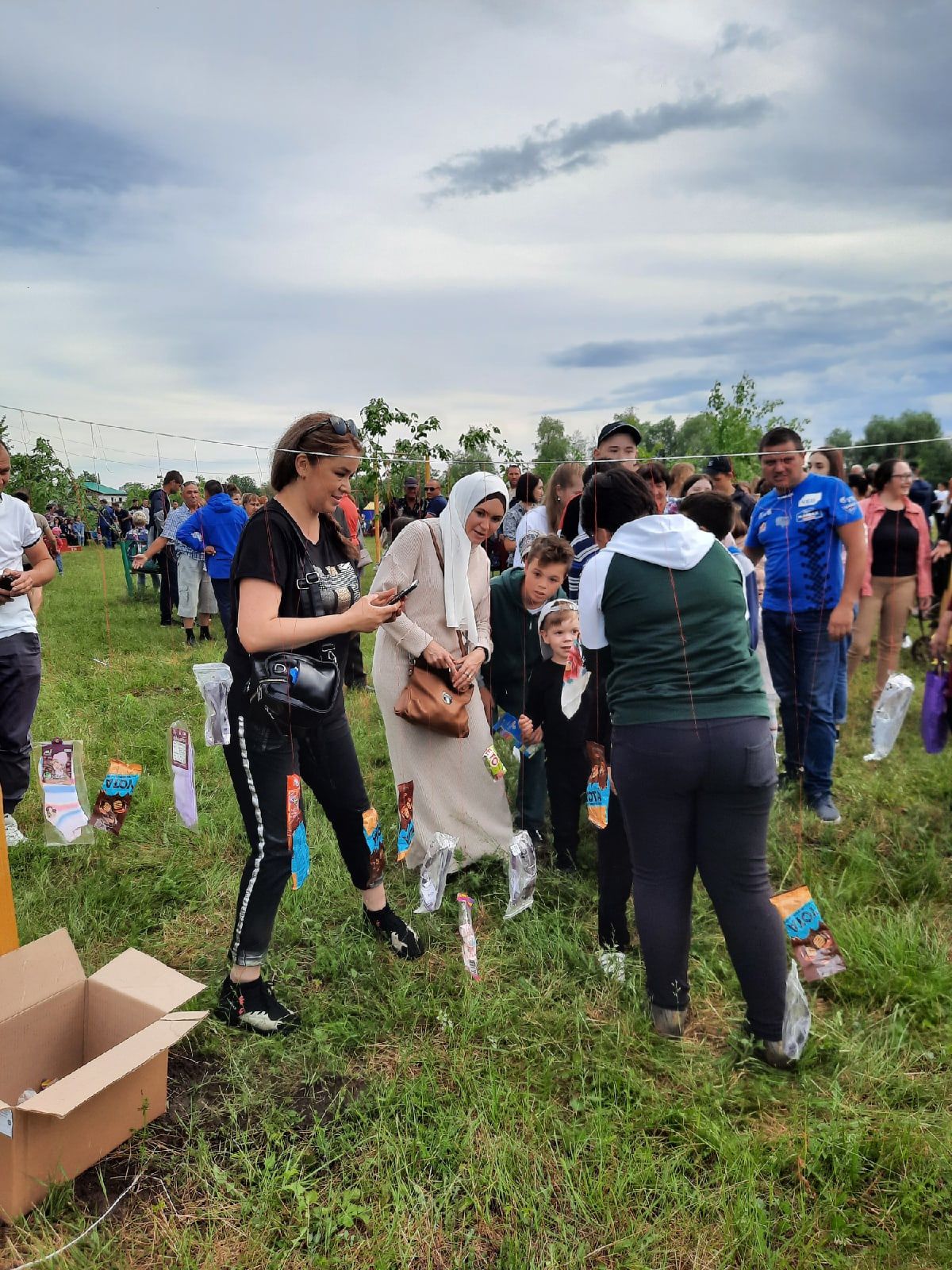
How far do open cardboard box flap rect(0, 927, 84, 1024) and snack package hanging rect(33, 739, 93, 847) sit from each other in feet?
4.75

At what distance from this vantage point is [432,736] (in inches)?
138

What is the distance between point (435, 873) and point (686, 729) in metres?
1.34

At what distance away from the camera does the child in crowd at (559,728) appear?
3.29 m

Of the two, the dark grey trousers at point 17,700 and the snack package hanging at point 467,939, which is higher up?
the dark grey trousers at point 17,700


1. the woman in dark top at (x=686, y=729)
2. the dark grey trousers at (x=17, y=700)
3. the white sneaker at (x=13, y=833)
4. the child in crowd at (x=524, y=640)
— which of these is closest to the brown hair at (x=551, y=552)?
the child in crowd at (x=524, y=640)

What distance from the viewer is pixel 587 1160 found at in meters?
2.00

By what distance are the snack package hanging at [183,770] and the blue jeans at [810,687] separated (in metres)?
→ 3.16

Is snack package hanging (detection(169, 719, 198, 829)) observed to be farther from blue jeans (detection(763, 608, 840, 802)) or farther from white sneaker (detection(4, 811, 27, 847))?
blue jeans (detection(763, 608, 840, 802))

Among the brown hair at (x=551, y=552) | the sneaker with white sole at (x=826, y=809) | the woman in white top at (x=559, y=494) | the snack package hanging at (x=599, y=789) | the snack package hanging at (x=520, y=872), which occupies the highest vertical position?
the woman in white top at (x=559, y=494)

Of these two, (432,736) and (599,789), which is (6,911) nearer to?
(432,736)

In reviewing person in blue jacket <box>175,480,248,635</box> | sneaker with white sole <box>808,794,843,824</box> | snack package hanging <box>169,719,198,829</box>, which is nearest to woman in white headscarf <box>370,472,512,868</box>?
snack package hanging <box>169,719,198,829</box>

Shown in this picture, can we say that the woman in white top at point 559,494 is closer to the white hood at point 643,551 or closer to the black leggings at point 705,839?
the white hood at point 643,551

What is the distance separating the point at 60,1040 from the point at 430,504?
19.3 feet

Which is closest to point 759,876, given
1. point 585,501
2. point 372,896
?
point 585,501
